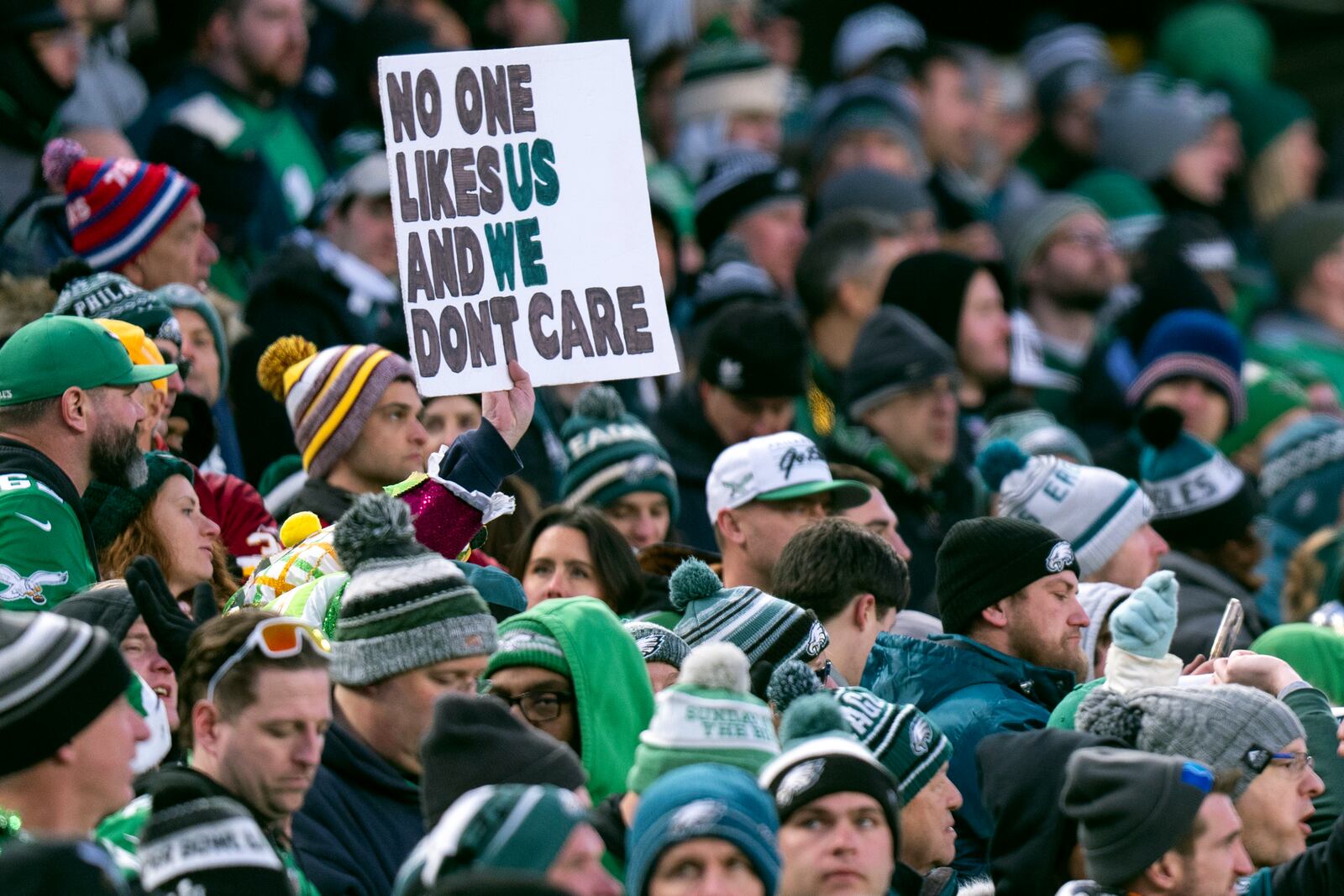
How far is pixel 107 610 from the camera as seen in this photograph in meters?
5.59

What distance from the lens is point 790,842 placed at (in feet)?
16.3

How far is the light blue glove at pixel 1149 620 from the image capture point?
626 cm

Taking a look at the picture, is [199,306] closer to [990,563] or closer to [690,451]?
[690,451]

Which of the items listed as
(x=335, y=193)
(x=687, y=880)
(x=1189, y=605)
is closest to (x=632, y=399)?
(x=335, y=193)

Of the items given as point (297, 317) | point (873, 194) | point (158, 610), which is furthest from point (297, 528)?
point (873, 194)

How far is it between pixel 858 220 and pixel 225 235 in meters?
3.09

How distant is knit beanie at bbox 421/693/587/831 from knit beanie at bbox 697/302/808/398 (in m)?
4.62

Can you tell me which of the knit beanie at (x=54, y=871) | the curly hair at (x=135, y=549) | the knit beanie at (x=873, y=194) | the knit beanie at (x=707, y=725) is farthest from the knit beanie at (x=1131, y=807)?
the knit beanie at (x=873, y=194)

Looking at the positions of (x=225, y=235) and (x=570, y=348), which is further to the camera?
(x=225, y=235)

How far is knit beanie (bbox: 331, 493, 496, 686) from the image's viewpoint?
533 centimetres

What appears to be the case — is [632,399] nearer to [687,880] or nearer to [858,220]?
[858,220]

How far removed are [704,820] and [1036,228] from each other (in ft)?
29.2

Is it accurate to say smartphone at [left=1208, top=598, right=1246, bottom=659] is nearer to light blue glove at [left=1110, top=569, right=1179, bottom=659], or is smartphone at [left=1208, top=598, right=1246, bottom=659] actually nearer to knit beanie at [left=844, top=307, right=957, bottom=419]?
light blue glove at [left=1110, top=569, right=1179, bottom=659]

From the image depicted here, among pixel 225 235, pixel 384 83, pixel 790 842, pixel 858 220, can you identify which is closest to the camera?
pixel 790 842
